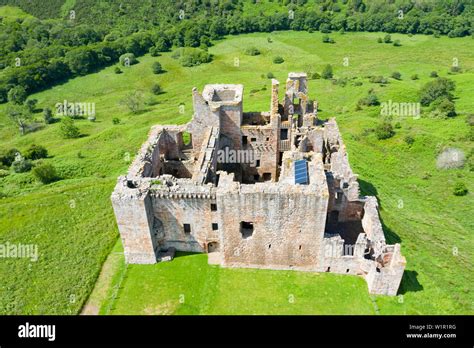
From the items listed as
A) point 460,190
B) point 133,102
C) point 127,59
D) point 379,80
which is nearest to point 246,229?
point 460,190

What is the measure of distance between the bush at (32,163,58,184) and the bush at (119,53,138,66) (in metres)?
67.1

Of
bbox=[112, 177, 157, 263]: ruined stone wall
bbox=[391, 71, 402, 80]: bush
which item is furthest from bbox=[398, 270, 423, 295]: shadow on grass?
bbox=[391, 71, 402, 80]: bush

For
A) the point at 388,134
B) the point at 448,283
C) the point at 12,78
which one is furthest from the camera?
the point at 12,78

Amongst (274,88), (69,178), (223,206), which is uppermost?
(274,88)

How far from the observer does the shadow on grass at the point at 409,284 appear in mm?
37031

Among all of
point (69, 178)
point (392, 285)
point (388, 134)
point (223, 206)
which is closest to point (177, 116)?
point (69, 178)

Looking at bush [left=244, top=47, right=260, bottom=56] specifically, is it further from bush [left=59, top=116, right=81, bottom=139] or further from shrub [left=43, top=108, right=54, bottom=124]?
bush [left=59, top=116, right=81, bottom=139]

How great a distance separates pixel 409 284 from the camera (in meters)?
37.8

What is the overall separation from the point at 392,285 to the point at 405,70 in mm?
90803

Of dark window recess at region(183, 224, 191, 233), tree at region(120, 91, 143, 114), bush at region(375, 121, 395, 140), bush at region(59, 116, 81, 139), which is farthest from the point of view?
tree at region(120, 91, 143, 114)

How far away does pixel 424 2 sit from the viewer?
155375 mm

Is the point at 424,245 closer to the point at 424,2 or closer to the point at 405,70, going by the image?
the point at 405,70

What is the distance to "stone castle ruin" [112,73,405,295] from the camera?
115ft

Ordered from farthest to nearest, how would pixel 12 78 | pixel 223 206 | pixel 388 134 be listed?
pixel 12 78
pixel 388 134
pixel 223 206
